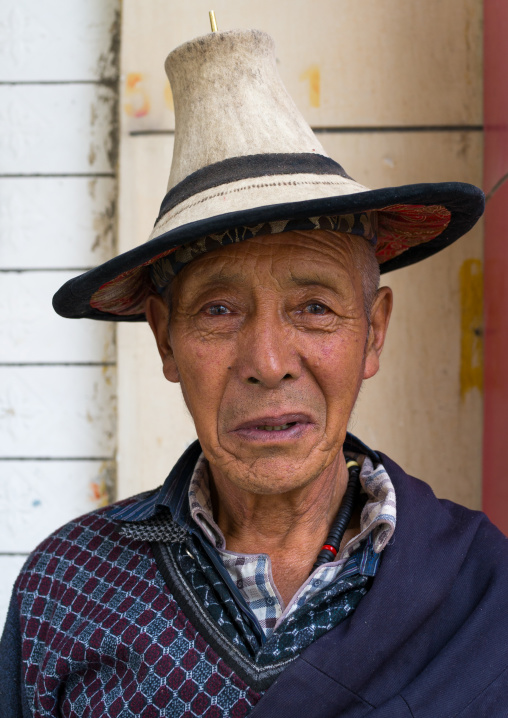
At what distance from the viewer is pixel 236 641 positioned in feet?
4.80

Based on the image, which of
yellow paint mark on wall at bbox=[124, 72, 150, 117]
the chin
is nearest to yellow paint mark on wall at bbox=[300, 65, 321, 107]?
yellow paint mark on wall at bbox=[124, 72, 150, 117]

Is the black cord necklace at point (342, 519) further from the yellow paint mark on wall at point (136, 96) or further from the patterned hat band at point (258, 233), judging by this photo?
the yellow paint mark on wall at point (136, 96)

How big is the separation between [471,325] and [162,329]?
1442 mm

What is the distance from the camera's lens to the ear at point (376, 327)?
1742 millimetres

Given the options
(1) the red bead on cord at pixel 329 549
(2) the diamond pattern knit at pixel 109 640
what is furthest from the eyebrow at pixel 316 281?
(2) the diamond pattern knit at pixel 109 640

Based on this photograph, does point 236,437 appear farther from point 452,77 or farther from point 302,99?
point 452,77

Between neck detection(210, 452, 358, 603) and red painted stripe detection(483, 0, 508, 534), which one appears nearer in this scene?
neck detection(210, 452, 358, 603)

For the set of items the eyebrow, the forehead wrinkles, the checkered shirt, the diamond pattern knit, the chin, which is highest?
the forehead wrinkles

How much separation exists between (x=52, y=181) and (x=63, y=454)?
3.83ft

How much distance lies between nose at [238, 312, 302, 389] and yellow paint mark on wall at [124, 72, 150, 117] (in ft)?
5.27

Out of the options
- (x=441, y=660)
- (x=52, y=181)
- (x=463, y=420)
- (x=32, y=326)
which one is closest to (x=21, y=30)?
(x=52, y=181)

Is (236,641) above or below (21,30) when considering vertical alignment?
below

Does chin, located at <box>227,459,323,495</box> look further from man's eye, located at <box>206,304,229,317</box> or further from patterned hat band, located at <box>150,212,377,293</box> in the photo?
patterned hat band, located at <box>150,212,377,293</box>

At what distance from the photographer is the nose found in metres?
1.46
